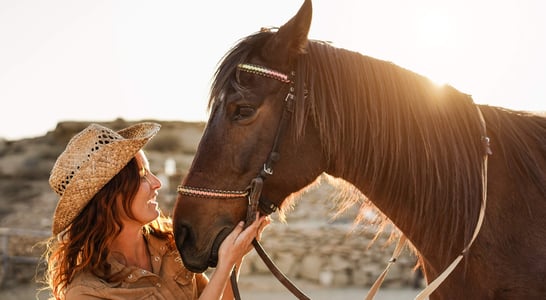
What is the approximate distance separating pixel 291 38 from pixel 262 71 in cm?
17

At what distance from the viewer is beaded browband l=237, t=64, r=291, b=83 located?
2482 mm

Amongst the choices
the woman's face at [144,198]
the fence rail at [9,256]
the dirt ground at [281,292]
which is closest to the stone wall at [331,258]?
the dirt ground at [281,292]

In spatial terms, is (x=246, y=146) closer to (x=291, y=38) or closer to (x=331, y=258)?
(x=291, y=38)

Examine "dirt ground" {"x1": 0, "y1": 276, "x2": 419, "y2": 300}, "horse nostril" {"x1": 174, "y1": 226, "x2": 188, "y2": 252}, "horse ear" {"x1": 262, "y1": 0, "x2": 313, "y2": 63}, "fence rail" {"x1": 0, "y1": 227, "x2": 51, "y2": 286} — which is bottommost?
"fence rail" {"x1": 0, "y1": 227, "x2": 51, "y2": 286}

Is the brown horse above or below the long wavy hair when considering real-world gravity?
above

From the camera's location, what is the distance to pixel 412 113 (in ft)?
8.30

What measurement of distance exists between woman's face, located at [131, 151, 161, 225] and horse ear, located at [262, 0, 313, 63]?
851 mm

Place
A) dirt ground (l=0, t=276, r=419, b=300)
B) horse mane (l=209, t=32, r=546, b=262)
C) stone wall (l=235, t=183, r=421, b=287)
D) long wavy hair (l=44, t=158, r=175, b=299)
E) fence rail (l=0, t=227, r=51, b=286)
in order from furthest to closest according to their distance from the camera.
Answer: fence rail (l=0, t=227, r=51, b=286) → stone wall (l=235, t=183, r=421, b=287) → dirt ground (l=0, t=276, r=419, b=300) → long wavy hair (l=44, t=158, r=175, b=299) → horse mane (l=209, t=32, r=546, b=262)

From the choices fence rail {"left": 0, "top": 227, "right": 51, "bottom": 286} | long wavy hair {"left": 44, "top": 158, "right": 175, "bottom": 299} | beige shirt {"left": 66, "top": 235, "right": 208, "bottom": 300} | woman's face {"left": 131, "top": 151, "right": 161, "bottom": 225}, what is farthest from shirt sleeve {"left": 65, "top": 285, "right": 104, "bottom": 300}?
fence rail {"left": 0, "top": 227, "right": 51, "bottom": 286}

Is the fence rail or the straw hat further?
the fence rail

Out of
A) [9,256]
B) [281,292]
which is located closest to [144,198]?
[281,292]

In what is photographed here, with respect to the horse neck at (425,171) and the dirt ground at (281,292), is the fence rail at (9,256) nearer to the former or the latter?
the dirt ground at (281,292)

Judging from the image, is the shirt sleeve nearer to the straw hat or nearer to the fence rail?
the straw hat

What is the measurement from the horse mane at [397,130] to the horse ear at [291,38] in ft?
0.18
